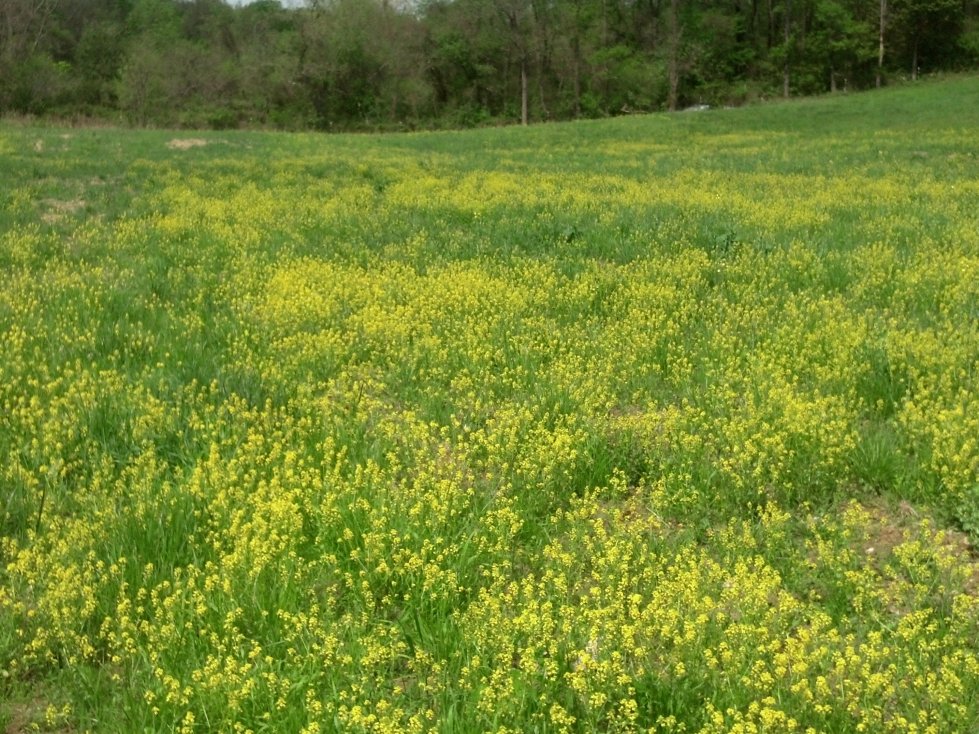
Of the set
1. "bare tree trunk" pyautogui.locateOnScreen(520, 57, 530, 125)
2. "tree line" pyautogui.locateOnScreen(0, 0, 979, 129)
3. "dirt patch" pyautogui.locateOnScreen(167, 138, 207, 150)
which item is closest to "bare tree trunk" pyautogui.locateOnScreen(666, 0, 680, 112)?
"tree line" pyautogui.locateOnScreen(0, 0, 979, 129)

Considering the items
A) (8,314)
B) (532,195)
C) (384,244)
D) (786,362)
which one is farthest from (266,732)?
(532,195)

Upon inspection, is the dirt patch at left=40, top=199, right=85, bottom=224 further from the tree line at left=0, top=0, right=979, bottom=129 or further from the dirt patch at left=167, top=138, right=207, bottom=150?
the tree line at left=0, top=0, right=979, bottom=129

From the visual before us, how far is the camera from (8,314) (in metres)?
7.61

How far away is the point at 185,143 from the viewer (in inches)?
1185

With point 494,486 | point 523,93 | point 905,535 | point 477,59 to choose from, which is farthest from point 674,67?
point 905,535

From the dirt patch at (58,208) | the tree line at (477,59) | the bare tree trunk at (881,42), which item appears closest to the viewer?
the dirt patch at (58,208)

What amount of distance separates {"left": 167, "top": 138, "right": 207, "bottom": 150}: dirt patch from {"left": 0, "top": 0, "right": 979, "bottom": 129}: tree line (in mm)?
29109

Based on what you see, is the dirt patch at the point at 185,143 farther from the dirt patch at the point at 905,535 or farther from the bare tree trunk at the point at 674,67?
the bare tree trunk at the point at 674,67

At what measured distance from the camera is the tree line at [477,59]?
2329 inches

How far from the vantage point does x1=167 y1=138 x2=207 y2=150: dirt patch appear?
28.6 m

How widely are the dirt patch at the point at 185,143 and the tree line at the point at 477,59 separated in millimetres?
29109

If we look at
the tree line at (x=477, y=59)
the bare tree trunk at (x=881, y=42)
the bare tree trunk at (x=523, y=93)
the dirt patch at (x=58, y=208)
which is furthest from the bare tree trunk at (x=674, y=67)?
the dirt patch at (x=58, y=208)

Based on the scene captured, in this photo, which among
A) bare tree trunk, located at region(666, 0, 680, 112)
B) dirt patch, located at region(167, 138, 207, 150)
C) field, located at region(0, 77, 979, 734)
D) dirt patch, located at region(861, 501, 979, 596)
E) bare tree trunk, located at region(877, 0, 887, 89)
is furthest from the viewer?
bare tree trunk, located at region(666, 0, 680, 112)

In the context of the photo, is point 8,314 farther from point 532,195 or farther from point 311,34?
point 311,34
